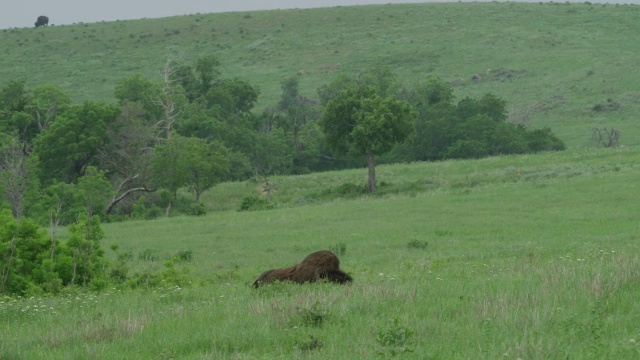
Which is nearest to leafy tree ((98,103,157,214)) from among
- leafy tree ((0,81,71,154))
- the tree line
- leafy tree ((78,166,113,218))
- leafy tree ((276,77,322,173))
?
the tree line

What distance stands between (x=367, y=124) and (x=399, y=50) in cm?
5452

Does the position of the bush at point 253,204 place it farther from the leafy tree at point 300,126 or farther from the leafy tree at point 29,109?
the leafy tree at point 300,126

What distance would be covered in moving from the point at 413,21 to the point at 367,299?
102m

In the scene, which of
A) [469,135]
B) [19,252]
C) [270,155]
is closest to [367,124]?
[469,135]

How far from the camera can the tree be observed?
4209cm

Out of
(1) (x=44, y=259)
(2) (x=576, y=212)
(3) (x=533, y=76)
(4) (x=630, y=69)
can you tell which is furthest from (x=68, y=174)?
(4) (x=630, y=69)

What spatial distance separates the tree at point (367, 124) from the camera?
42094 millimetres

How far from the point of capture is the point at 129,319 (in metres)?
7.76

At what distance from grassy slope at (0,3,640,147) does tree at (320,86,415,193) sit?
88.5 ft

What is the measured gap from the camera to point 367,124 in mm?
42188

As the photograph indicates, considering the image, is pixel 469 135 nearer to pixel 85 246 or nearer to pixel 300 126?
pixel 300 126

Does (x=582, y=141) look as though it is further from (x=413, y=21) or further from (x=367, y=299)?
(x=367, y=299)

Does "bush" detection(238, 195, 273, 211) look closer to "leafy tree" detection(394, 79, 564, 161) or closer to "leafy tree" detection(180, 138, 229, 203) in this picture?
"leafy tree" detection(180, 138, 229, 203)

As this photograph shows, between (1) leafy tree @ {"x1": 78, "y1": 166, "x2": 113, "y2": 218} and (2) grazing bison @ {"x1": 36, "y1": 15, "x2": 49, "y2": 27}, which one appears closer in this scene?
(1) leafy tree @ {"x1": 78, "y1": 166, "x2": 113, "y2": 218}
